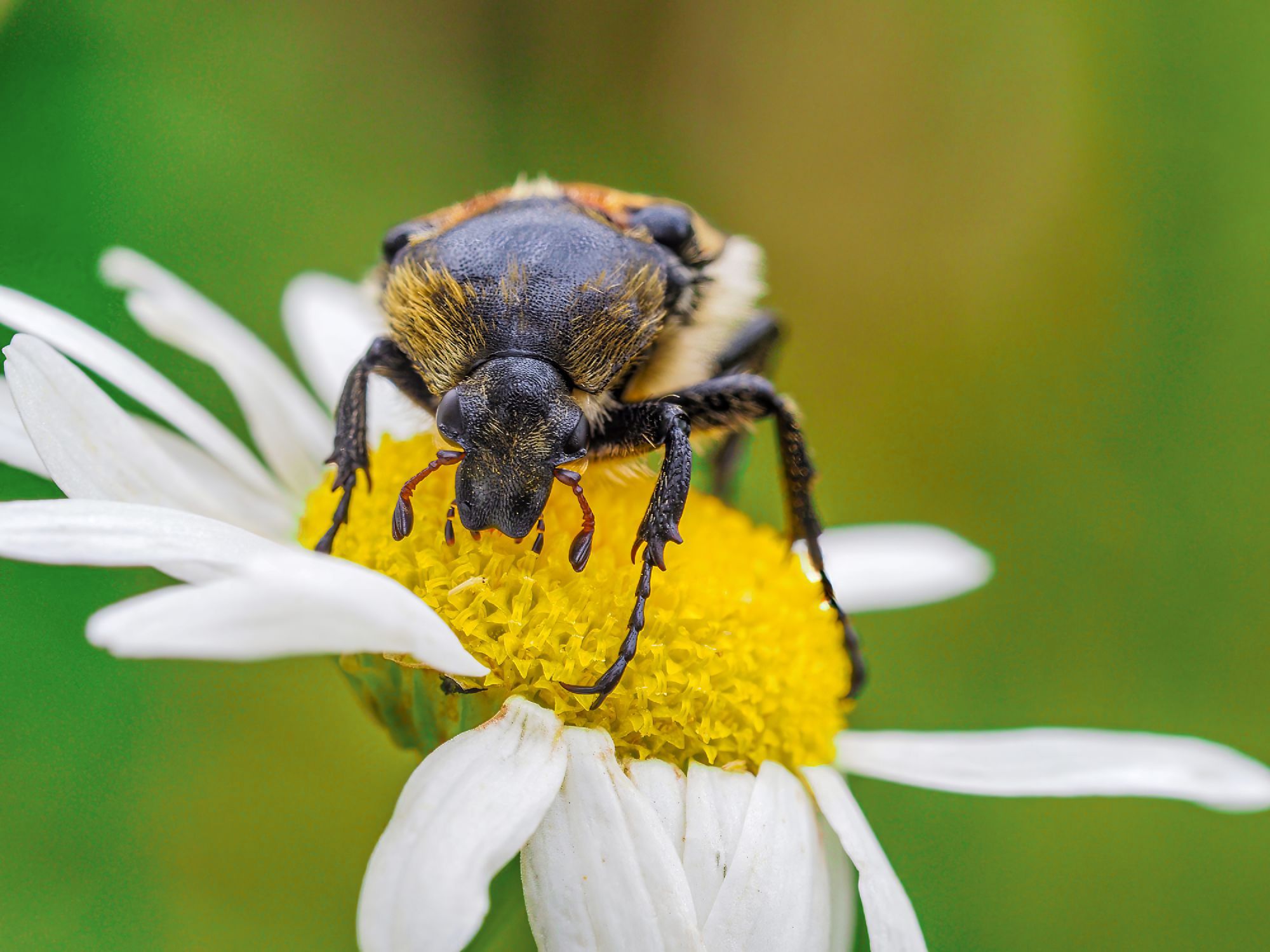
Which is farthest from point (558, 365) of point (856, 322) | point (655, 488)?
point (856, 322)

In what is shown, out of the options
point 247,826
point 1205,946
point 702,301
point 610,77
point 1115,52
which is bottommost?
point 1205,946

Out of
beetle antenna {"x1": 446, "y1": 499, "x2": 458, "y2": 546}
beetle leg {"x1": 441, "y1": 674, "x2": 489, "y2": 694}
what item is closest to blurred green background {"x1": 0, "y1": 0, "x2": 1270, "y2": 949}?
beetle leg {"x1": 441, "y1": 674, "x2": 489, "y2": 694}

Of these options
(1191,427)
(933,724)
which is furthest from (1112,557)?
(933,724)

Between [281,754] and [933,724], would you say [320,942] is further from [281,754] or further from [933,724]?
[933,724]

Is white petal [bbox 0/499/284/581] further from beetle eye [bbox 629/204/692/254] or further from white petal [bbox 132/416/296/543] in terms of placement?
beetle eye [bbox 629/204/692/254]

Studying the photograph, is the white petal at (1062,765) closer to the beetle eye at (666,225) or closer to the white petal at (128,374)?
the beetle eye at (666,225)

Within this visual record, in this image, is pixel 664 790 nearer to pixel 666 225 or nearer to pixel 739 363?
pixel 666 225
